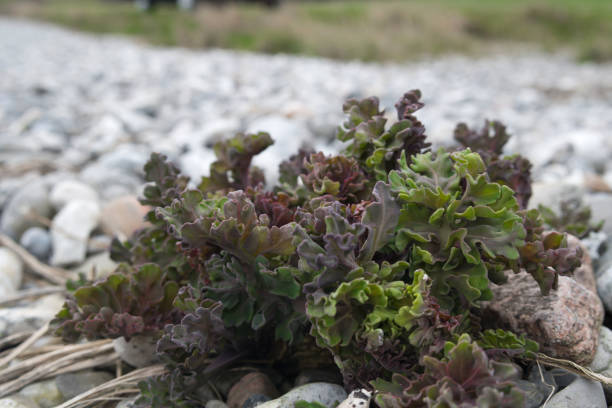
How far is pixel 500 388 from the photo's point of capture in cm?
138

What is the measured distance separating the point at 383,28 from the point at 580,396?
63.4 feet

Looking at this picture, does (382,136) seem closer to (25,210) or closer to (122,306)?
(122,306)

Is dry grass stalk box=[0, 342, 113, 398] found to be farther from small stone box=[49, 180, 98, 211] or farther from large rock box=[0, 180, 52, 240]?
small stone box=[49, 180, 98, 211]

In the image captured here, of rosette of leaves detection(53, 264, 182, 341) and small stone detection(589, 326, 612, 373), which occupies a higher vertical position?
rosette of leaves detection(53, 264, 182, 341)

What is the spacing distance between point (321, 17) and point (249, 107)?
17772 mm

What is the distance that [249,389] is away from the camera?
198 centimetres

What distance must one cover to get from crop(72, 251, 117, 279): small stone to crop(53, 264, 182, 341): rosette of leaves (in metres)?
1.06

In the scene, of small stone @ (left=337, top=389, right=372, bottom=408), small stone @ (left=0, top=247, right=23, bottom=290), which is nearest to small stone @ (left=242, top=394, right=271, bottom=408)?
small stone @ (left=337, top=389, right=372, bottom=408)

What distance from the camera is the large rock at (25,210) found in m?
3.77

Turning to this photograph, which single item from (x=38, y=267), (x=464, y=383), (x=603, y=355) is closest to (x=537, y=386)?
(x=603, y=355)

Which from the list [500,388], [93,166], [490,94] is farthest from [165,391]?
[490,94]

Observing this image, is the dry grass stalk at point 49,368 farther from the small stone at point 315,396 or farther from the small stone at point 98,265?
the small stone at point 315,396

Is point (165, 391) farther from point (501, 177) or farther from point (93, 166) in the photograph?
point (93, 166)

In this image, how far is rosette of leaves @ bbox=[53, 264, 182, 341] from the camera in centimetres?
202
